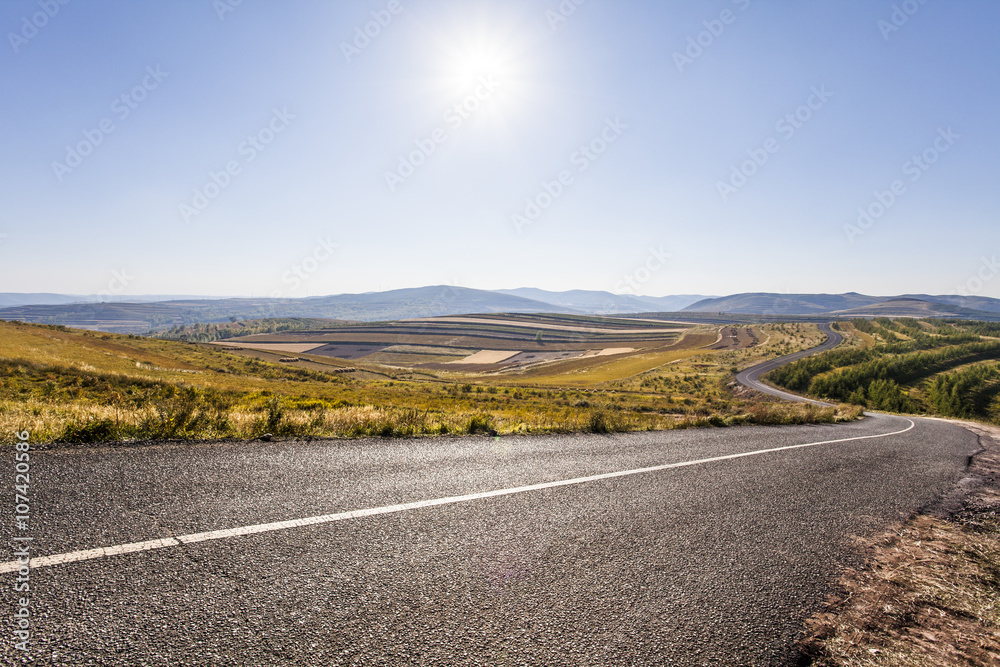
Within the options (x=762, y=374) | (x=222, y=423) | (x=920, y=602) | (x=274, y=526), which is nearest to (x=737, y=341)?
(x=762, y=374)

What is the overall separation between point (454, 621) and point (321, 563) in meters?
1.33

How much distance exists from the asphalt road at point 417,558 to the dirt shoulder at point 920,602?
0.71 feet

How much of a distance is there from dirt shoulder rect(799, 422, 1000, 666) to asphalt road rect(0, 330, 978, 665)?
22 centimetres

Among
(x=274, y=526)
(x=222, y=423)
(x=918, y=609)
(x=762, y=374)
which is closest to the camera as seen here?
(x=918, y=609)

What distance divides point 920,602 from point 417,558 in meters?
4.76

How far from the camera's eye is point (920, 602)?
4.03 metres

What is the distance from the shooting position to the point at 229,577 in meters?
3.37

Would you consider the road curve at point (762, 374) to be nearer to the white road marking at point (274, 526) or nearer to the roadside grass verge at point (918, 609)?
the roadside grass verge at point (918, 609)

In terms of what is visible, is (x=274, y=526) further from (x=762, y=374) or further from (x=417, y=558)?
(x=762, y=374)

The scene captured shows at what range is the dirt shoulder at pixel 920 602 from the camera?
3.32 meters

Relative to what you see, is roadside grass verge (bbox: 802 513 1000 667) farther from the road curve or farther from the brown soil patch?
the brown soil patch

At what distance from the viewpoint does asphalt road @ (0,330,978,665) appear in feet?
9.39

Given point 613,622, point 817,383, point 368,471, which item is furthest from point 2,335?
point 817,383

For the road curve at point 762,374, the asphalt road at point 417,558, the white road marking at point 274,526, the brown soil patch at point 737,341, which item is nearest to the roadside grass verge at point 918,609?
the asphalt road at point 417,558
